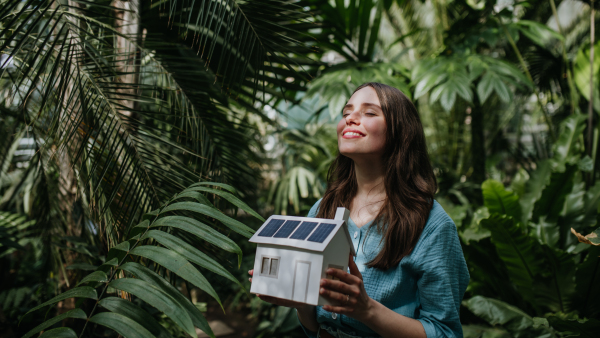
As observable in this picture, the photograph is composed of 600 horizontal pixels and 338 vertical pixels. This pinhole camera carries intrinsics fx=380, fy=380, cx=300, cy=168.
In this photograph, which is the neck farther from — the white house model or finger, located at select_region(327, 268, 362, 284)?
finger, located at select_region(327, 268, 362, 284)

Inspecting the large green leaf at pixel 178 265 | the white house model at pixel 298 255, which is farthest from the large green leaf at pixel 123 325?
the white house model at pixel 298 255

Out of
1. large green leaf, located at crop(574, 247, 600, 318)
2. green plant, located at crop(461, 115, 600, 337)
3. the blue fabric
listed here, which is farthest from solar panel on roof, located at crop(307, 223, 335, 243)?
large green leaf, located at crop(574, 247, 600, 318)

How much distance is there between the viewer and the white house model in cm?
80

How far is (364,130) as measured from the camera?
40.6 inches

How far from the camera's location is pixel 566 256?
82.7 inches

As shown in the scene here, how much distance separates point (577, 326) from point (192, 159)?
1928 mm

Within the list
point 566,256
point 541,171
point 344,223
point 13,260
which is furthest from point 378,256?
point 13,260

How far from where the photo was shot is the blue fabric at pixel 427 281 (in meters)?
0.92

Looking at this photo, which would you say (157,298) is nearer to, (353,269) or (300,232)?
(300,232)

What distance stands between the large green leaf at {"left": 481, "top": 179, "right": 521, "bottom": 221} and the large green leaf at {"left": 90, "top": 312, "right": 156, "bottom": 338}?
216cm

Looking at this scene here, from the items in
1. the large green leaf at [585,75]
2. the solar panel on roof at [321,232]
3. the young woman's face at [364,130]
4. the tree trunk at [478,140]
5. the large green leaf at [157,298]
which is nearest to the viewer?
the large green leaf at [157,298]

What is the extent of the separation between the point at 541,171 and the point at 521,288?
0.98m

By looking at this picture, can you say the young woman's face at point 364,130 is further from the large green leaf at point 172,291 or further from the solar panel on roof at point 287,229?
the large green leaf at point 172,291

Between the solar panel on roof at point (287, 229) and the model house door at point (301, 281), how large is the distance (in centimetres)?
7
